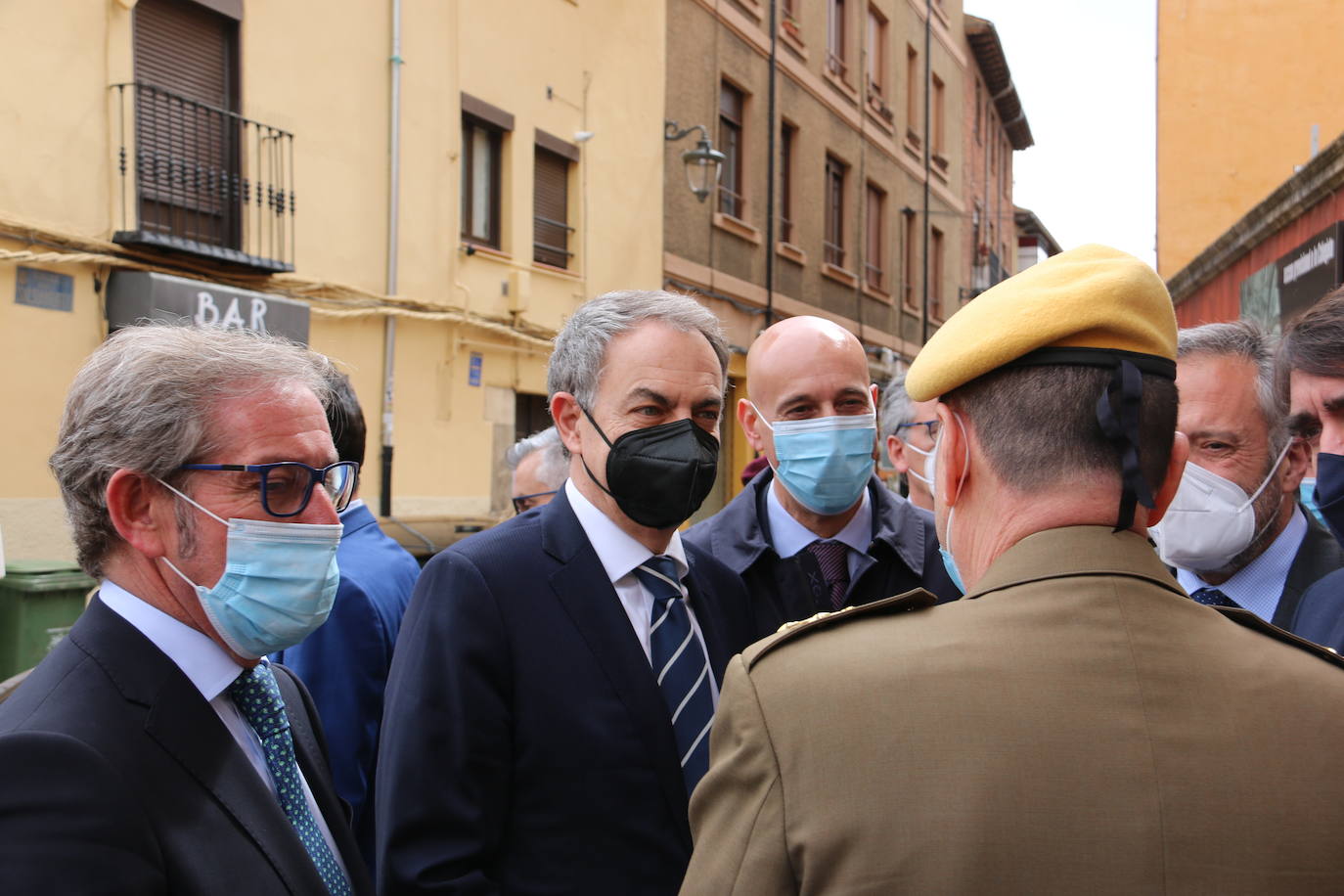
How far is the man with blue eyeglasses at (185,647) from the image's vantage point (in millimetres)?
1543

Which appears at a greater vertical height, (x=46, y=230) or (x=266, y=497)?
(x=46, y=230)

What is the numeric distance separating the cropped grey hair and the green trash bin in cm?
515

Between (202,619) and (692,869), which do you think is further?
(202,619)

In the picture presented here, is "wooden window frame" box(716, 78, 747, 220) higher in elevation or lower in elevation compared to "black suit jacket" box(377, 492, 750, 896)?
higher

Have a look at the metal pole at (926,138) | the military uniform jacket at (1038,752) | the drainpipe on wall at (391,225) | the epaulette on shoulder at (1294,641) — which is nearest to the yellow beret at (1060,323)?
the military uniform jacket at (1038,752)

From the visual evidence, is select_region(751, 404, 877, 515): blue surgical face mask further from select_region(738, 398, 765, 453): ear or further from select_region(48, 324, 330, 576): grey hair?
select_region(48, 324, 330, 576): grey hair

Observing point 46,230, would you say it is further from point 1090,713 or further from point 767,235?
point 767,235

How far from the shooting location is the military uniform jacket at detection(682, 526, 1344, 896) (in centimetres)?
124

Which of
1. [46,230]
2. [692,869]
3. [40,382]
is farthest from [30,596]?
[692,869]

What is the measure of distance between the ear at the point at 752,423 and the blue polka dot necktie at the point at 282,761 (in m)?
1.92

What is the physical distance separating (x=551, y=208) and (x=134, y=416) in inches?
515

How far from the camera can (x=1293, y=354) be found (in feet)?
8.36

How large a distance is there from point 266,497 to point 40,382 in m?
8.12

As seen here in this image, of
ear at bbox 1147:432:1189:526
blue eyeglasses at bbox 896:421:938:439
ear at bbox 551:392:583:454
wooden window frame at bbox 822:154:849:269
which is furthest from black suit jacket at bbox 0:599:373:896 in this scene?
wooden window frame at bbox 822:154:849:269
